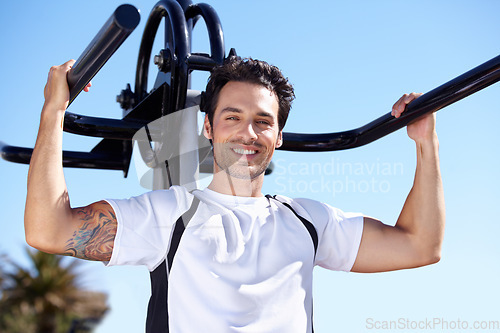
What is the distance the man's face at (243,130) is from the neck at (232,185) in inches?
0.5

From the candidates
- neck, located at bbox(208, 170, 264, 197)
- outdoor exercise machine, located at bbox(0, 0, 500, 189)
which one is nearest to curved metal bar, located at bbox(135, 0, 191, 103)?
outdoor exercise machine, located at bbox(0, 0, 500, 189)

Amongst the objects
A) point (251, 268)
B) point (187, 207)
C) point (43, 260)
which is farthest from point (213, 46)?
point (43, 260)

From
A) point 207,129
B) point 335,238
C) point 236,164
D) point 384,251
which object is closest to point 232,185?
point 236,164

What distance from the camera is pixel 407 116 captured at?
49.4 inches

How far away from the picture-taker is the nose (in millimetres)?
1258

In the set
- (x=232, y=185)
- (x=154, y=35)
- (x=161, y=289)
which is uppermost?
(x=154, y=35)

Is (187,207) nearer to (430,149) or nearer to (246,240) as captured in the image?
(246,240)

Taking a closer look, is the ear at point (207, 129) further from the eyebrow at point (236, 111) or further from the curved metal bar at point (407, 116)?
the curved metal bar at point (407, 116)

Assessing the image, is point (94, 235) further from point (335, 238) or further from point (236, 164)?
point (335, 238)

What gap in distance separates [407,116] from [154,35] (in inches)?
29.3

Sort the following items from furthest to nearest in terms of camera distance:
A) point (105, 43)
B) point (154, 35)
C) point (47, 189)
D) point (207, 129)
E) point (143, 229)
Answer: point (154, 35) → point (207, 129) → point (143, 229) → point (47, 189) → point (105, 43)

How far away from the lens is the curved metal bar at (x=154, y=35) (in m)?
1.29

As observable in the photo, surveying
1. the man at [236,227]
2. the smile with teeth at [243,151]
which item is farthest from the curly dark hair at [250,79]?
the smile with teeth at [243,151]

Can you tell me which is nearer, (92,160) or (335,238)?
(335,238)
